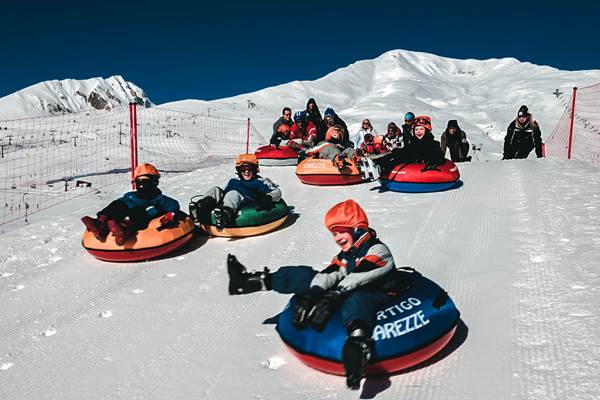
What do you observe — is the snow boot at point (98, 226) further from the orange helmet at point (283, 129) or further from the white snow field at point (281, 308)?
the orange helmet at point (283, 129)

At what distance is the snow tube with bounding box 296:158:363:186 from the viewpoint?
8617 millimetres

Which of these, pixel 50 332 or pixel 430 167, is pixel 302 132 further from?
pixel 50 332

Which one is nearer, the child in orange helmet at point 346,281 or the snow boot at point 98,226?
the child in orange helmet at point 346,281

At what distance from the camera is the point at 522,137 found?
10562 mm

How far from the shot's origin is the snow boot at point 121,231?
17.1ft

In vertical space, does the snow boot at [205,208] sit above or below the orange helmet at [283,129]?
below

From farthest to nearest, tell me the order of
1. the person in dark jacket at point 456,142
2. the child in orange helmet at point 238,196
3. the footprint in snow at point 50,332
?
1. the person in dark jacket at point 456,142
2. the child in orange helmet at point 238,196
3. the footprint in snow at point 50,332

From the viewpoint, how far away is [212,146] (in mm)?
19219

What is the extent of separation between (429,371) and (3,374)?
3.01m

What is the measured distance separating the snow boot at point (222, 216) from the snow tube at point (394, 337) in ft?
9.18

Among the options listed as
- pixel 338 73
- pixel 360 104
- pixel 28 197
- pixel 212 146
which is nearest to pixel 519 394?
pixel 28 197

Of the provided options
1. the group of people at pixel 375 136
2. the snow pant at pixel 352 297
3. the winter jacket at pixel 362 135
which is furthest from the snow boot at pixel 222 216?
the winter jacket at pixel 362 135

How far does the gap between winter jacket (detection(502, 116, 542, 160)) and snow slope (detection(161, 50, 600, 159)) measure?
8.44m

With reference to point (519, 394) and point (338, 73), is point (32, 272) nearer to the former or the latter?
point (519, 394)
